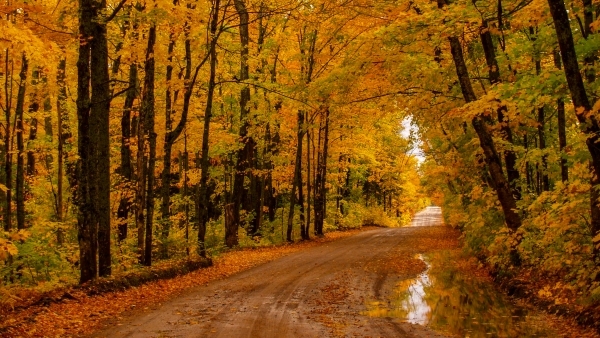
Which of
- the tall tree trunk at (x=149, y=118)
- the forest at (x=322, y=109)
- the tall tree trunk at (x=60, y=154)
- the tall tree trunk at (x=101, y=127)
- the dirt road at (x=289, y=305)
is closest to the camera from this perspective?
the dirt road at (x=289, y=305)

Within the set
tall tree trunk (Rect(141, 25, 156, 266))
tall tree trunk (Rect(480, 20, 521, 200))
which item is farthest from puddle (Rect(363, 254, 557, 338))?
tall tree trunk (Rect(141, 25, 156, 266))

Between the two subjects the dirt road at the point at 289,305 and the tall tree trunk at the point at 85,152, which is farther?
the tall tree trunk at the point at 85,152

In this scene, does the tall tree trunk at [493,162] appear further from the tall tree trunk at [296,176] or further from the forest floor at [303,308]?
the tall tree trunk at [296,176]

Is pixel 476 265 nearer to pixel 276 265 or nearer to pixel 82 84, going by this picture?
pixel 276 265

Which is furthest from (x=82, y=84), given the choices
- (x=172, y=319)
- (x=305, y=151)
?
(x=305, y=151)

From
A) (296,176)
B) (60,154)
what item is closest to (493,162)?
(296,176)

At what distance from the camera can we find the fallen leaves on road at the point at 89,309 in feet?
27.6

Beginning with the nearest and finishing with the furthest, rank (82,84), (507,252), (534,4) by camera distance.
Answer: (534,4) < (82,84) < (507,252)

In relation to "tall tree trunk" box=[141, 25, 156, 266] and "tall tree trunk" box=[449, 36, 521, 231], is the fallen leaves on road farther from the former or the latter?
"tall tree trunk" box=[449, 36, 521, 231]

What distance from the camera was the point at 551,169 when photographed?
541 inches

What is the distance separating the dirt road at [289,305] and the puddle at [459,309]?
411mm

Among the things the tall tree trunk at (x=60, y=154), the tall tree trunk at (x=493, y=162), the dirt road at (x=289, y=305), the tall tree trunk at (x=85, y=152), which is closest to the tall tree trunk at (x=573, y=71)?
the dirt road at (x=289, y=305)

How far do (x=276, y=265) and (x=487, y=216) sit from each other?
7327mm

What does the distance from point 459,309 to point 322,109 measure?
9023 mm
